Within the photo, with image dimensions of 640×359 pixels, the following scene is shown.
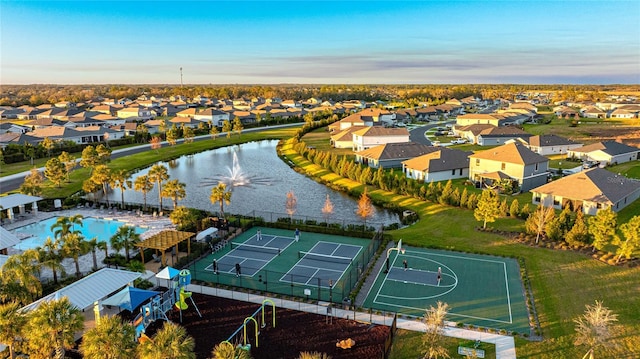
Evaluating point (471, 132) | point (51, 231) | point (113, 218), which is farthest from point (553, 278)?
point (471, 132)

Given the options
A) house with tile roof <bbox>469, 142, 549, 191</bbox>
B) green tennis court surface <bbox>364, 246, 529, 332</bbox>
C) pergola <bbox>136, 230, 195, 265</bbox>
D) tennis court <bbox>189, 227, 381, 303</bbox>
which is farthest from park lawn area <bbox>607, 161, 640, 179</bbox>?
pergola <bbox>136, 230, 195, 265</bbox>

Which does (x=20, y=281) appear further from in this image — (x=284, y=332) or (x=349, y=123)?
(x=349, y=123)

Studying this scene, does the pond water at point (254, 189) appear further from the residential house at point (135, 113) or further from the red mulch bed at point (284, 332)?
the residential house at point (135, 113)

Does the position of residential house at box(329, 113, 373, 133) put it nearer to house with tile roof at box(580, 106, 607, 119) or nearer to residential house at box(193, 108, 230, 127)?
residential house at box(193, 108, 230, 127)

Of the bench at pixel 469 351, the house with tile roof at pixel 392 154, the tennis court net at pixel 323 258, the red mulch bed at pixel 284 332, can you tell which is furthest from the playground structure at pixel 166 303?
the house with tile roof at pixel 392 154

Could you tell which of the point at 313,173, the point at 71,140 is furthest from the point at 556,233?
the point at 71,140
